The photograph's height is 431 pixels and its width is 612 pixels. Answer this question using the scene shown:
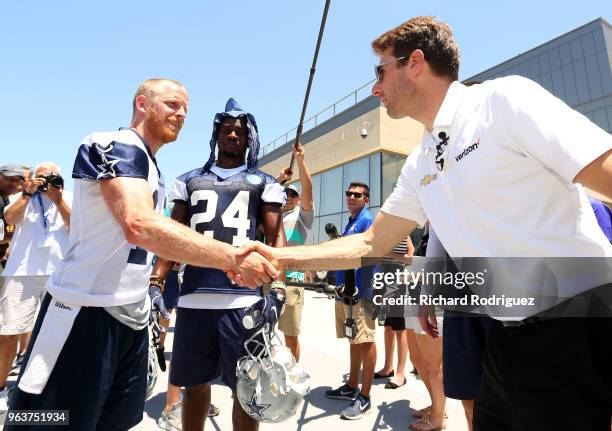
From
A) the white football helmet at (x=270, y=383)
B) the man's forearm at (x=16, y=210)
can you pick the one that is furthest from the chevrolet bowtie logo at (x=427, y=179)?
the man's forearm at (x=16, y=210)

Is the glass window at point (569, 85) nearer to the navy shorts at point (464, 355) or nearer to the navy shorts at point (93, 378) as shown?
the navy shorts at point (464, 355)

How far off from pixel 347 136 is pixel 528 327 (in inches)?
796

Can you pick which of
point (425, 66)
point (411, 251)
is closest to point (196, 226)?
point (425, 66)

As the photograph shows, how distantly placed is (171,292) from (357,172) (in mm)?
16083

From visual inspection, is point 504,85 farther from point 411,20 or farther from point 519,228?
point 411,20

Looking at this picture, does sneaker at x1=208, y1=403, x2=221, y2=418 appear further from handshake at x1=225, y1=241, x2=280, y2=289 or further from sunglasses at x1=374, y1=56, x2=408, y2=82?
sunglasses at x1=374, y1=56, x2=408, y2=82

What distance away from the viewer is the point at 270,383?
2.32m

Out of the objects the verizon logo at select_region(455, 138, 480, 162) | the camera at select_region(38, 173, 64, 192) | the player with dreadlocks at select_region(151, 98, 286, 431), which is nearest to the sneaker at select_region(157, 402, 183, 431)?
the player with dreadlocks at select_region(151, 98, 286, 431)

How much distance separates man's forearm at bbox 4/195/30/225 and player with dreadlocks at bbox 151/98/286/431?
8.47 feet

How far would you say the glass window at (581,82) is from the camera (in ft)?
76.0

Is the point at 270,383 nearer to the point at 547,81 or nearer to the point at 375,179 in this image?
the point at 375,179

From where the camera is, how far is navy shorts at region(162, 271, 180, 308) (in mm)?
5098

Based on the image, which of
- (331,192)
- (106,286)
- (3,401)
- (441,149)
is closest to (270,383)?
(106,286)

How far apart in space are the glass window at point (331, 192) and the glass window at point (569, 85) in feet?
50.0
